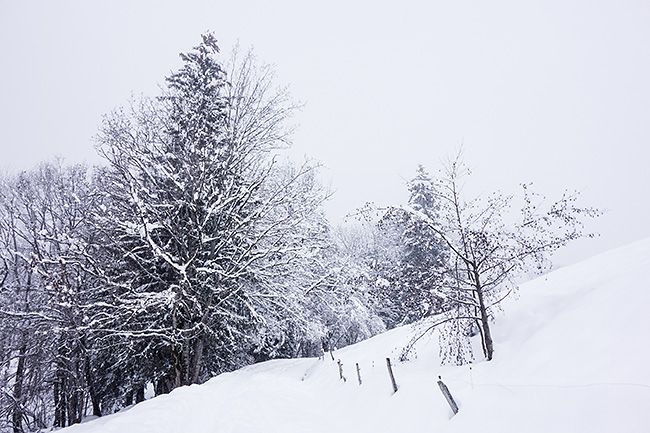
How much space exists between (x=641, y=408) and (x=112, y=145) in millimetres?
15838

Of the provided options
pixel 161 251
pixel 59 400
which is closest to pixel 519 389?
pixel 161 251

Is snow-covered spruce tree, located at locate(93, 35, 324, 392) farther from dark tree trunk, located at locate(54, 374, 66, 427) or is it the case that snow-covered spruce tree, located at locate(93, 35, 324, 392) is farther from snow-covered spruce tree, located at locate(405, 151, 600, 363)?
snow-covered spruce tree, located at locate(405, 151, 600, 363)

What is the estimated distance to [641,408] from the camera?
3137mm

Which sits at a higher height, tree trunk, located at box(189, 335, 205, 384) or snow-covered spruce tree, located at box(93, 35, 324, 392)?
snow-covered spruce tree, located at box(93, 35, 324, 392)

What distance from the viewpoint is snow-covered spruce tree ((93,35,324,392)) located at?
40.0 feet

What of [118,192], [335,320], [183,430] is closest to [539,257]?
[183,430]

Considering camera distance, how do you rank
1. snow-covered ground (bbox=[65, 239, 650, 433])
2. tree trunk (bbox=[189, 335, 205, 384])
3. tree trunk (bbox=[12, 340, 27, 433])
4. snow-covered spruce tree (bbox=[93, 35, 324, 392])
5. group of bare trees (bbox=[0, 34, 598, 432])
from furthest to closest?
tree trunk (bbox=[189, 335, 205, 384]) → snow-covered spruce tree (bbox=[93, 35, 324, 392]) → tree trunk (bbox=[12, 340, 27, 433]) → group of bare trees (bbox=[0, 34, 598, 432]) → snow-covered ground (bbox=[65, 239, 650, 433])

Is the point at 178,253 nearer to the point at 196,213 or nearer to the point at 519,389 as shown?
the point at 196,213

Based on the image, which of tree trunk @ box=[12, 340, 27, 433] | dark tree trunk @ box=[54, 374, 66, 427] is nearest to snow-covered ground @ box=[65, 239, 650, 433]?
tree trunk @ box=[12, 340, 27, 433]

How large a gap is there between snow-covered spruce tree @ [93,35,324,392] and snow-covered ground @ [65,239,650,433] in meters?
3.21

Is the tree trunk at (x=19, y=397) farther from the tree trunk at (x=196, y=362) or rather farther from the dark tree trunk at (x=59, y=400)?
the tree trunk at (x=196, y=362)

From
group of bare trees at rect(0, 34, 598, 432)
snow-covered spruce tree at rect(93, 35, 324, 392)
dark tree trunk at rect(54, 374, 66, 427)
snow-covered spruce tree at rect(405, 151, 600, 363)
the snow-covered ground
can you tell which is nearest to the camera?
the snow-covered ground

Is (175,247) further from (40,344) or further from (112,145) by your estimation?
(40,344)

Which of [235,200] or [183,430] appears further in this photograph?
[235,200]
